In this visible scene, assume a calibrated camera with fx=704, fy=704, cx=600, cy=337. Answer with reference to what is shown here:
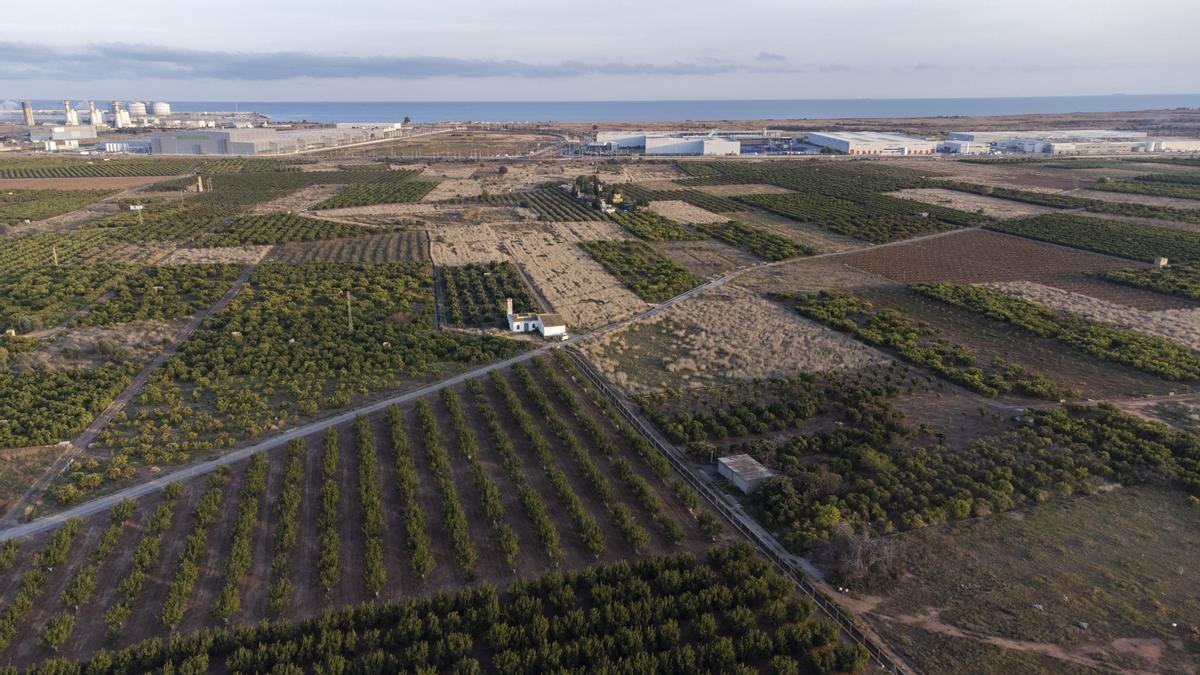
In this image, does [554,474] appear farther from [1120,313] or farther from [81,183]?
[81,183]

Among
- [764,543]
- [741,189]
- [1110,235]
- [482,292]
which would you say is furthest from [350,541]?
[741,189]

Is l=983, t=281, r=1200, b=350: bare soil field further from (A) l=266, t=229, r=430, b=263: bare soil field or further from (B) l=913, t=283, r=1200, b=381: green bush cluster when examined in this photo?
(A) l=266, t=229, r=430, b=263: bare soil field

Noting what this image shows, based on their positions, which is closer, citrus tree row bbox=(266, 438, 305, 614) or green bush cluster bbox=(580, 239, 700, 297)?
citrus tree row bbox=(266, 438, 305, 614)

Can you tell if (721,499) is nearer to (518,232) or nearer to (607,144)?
(518,232)

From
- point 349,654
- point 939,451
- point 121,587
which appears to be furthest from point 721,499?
point 121,587

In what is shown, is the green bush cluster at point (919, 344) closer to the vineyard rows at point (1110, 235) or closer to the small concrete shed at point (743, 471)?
the small concrete shed at point (743, 471)

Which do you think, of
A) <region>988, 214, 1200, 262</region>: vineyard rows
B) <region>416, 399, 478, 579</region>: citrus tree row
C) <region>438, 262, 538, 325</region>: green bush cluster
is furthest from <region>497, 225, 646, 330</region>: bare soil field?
<region>988, 214, 1200, 262</region>: vineyard rows
